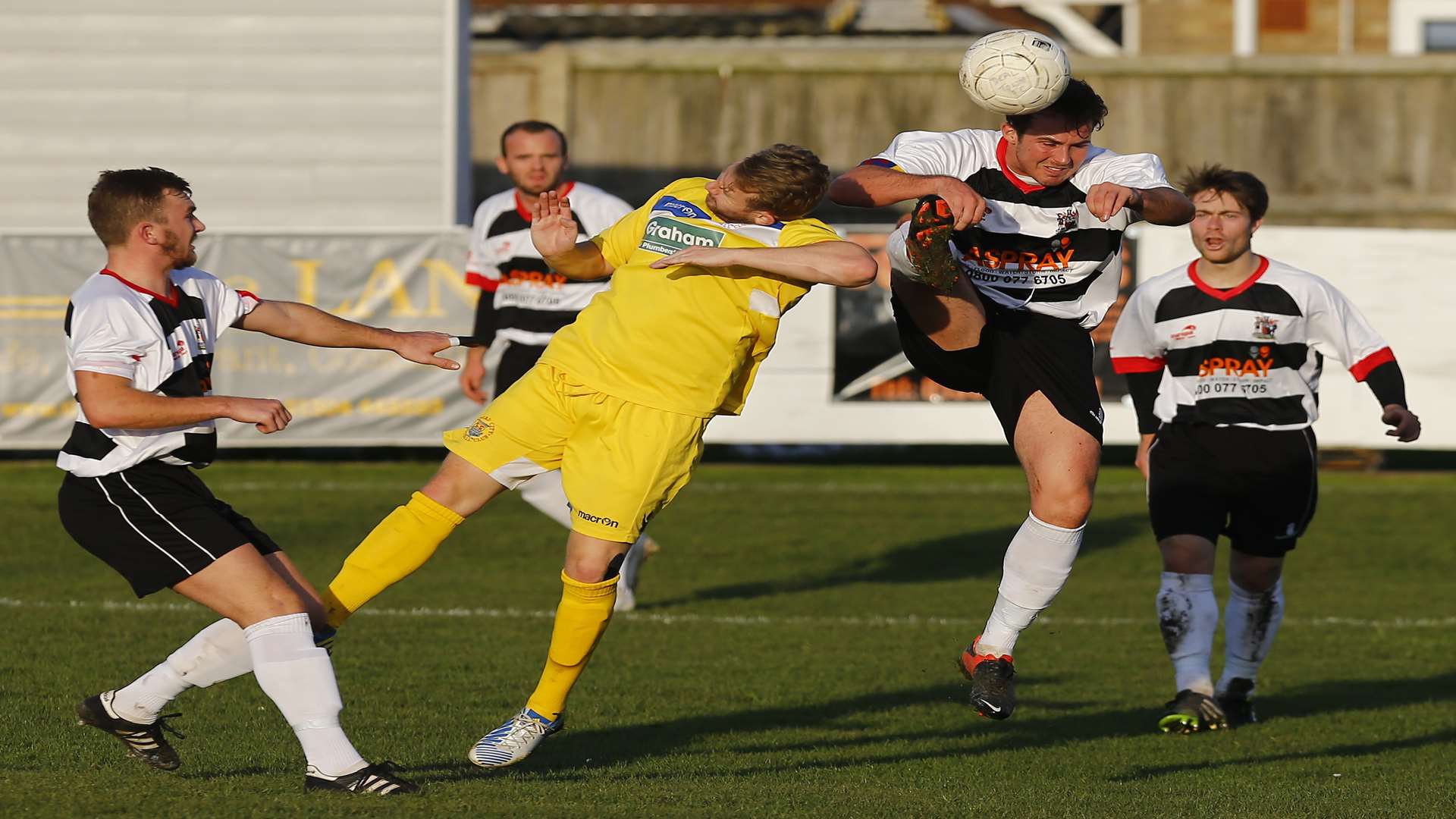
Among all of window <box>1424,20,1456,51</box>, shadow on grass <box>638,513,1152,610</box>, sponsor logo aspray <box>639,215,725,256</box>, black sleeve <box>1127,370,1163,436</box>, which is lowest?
shadow on grass <box>638,513,1152,610</box>

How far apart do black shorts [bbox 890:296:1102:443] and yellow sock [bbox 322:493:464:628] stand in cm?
172

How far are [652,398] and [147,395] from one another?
1.60m

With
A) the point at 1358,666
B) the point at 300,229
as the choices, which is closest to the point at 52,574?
the point at 300,229

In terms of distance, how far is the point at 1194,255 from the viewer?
15078 mm

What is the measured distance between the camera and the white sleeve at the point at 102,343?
5.31m

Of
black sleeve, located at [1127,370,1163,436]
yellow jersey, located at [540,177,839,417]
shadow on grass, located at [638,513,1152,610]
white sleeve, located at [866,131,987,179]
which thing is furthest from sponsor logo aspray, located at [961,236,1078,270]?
shadow on grass, located at [638,513,1152,610]

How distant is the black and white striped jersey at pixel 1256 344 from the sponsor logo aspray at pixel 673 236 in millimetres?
2685

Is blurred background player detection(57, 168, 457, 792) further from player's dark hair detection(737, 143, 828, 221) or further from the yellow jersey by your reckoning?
player's dark hair detection(737, 143, 828, 221)

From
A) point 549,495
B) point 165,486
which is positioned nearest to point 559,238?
point 165,486

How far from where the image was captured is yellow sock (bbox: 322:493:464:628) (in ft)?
20.0

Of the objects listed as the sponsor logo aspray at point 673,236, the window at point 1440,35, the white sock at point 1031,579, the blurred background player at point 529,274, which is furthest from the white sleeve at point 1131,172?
the window at point 1440,35

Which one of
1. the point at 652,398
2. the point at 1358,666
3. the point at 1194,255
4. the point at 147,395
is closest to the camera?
the point at 147,395

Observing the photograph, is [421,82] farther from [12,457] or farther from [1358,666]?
[1358,666]

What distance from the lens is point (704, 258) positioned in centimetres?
577
